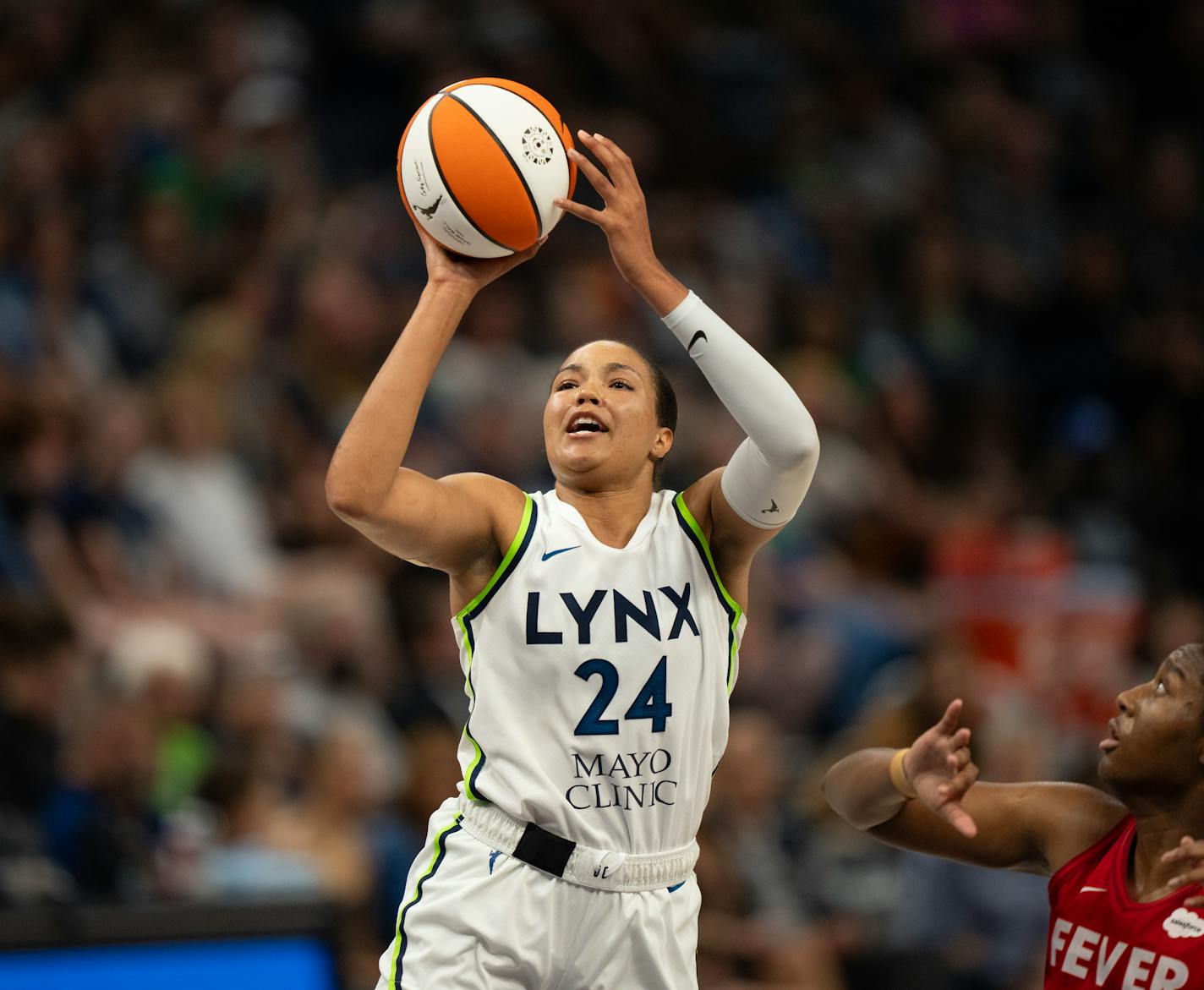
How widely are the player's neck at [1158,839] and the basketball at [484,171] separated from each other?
203 centimetres

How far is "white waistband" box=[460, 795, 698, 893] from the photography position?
4.10 m

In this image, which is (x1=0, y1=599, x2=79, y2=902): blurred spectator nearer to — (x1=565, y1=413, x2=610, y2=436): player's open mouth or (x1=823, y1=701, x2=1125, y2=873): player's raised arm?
(x1=565, y1=413, x2=610, y2=436): player's open mouth

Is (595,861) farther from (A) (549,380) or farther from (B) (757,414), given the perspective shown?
(A) (549,380)

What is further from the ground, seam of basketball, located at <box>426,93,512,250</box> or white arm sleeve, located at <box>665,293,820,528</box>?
seam of basketball, located at <box>426,93,512,250</box>

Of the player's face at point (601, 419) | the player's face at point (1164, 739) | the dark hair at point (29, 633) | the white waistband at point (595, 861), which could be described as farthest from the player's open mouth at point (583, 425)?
the dark hair at point (29, 633)

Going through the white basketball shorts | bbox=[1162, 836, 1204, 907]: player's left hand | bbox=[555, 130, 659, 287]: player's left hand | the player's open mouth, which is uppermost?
bbox=[555, 130, 659, 287]: player's left hand

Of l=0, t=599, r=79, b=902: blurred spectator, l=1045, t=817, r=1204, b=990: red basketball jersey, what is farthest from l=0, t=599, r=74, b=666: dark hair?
l=1045, t=817, r=1204, b=990: red basketball jersey

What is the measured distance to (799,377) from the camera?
1088cm

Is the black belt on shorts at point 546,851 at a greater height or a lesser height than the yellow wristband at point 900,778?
lesser

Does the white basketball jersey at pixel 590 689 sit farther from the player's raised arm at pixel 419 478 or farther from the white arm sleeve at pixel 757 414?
the white arm sleeve at pixel 757 414

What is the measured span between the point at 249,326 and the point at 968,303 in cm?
577

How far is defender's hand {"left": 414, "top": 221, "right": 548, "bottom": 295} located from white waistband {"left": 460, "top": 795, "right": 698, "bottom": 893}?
48.6 inches

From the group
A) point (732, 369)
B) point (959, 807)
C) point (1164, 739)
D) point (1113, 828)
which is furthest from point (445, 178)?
point (1113, 828)

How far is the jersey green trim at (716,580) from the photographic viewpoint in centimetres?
435
